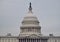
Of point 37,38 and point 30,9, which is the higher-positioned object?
point 30,9

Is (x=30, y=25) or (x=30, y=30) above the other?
(x=30, y=25)

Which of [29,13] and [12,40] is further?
[12,40]

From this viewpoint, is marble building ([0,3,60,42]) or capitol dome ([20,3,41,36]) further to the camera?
capitol dome ([20,3,41,36])

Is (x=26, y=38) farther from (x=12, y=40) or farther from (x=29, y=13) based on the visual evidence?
(x=12, y=40)

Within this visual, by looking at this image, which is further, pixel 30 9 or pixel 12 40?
pixel 12 40

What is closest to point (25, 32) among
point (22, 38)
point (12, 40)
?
point (22, 38)

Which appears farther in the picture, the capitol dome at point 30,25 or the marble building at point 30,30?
the capitol dome at point 30,25

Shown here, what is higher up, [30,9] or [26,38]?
[30,9]

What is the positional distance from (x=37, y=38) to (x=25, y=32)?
423cm

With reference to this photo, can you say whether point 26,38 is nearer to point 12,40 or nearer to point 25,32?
point 25,32

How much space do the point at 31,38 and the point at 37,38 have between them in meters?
1.77

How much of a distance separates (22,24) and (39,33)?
639 centimetres

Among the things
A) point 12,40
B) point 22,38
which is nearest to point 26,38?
point 22,38

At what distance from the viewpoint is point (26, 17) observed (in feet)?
409
